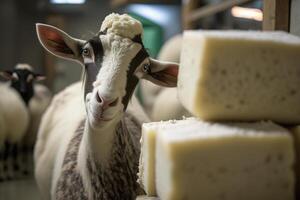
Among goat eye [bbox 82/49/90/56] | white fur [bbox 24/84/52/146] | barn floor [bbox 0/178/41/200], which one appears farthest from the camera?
white fur [bbox 24/84/52/146]

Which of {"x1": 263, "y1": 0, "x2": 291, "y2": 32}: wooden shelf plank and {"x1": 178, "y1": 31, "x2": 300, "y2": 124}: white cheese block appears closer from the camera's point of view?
{"x1": 178, "y1": 31, "x2": 300, "y2": 124}: white cheese block

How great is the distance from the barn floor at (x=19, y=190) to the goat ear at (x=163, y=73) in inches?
24.6

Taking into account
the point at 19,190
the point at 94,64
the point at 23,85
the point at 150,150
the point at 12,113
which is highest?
the point at 94,64

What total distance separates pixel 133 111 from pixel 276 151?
25.1 inches

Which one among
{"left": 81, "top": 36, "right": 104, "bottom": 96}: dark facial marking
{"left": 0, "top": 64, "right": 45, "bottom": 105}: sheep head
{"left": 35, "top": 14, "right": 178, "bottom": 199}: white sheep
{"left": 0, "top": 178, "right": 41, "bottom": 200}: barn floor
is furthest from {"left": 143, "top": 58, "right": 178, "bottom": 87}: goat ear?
{"left": 0, "top": 64, "right": 45, "bottom": 105}: sheep head

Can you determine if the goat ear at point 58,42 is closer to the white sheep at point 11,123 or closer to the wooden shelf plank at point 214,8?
the wooden shelf plank at point 214,8

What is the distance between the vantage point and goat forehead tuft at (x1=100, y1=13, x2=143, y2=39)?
33.7 inches

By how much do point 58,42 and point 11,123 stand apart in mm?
1106

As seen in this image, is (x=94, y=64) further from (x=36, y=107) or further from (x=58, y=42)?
(x=36, y=107)

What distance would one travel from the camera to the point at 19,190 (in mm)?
1466

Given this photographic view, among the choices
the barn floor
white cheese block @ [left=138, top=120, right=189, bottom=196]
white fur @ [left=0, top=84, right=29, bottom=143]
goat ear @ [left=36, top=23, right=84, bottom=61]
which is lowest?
the barn floor

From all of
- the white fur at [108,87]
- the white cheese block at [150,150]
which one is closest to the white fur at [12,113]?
the white fur at [108,87]

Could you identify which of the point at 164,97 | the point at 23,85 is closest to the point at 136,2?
the point at 164,97

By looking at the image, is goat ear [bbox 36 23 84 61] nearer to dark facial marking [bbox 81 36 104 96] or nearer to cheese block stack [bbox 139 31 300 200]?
dark facial marking [bbox 81 36 104 96]
